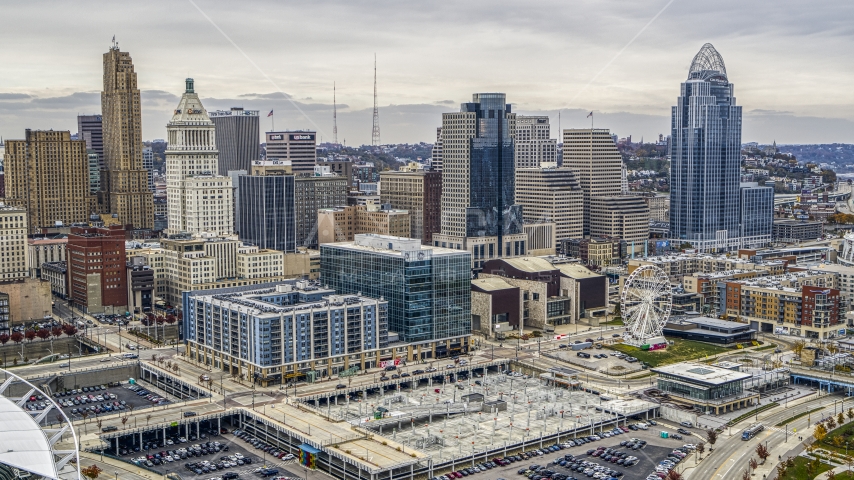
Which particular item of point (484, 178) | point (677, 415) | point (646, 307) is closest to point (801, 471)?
point (677, 415)

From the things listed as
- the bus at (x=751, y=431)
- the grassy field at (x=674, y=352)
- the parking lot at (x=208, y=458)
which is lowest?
the parking lot at (x=208, y=458)

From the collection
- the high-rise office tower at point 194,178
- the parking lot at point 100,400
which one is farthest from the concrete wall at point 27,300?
the high-rise office tower at point 194,178

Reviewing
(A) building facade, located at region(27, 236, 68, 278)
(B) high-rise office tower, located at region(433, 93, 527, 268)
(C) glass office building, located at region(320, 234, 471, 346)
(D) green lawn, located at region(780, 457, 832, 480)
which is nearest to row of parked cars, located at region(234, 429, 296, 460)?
(C) glass office building, located at region(320, 234, 471, 346)

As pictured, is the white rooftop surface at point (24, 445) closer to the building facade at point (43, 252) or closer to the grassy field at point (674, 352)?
the grassy field at point (674, 352)

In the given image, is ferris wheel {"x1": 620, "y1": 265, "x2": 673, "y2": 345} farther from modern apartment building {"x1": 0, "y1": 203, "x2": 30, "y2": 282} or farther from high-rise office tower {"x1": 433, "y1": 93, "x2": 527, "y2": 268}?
modern apartment building {"x1": 0, "y1": 203, "x2": 30, "y2": 282}

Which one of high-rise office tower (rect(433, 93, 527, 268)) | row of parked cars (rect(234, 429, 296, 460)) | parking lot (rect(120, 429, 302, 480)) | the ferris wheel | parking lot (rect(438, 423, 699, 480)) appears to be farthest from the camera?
high-rise office tower (rect(433, 93, 527, 268))

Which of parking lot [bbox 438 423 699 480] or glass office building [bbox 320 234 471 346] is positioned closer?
parking lot [bbox 438 423 699 480]

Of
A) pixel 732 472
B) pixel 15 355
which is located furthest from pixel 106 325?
pixel 732 472

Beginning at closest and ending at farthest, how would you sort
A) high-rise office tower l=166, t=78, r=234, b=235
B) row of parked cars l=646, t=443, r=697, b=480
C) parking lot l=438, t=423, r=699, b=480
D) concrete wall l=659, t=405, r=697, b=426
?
row of parked cars l=646, t=443, r=697, b=480 < parking lot l=438, t=423, r=699, b=480 < concrete wall l=659, t=405, r=697, b=426 < high-rise office tower l=166, t=78, r=234, b=235
